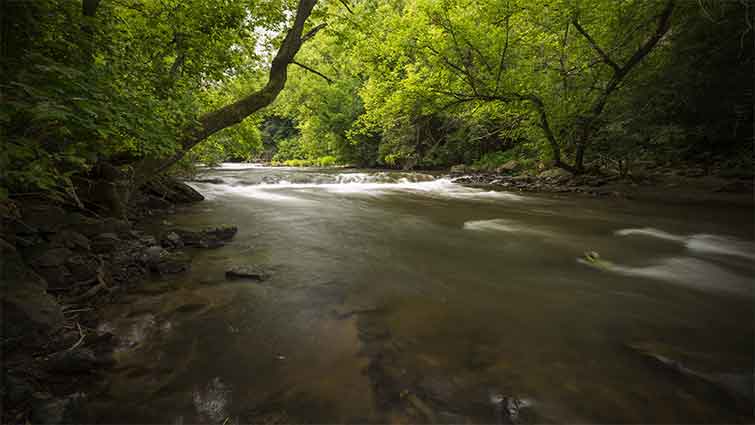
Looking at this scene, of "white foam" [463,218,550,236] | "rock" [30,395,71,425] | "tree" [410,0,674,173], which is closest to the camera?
"rock" [30,395,71,425]

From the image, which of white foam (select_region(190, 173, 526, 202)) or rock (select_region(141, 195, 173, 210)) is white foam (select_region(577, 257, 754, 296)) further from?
rock (select_region(141, 195, 173, 210))

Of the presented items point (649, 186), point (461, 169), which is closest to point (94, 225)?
point (649, 186)

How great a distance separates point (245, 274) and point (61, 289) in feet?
5.06

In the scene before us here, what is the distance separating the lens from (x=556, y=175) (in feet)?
43.0

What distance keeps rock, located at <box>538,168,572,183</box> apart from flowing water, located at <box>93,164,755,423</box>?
7.37 meters

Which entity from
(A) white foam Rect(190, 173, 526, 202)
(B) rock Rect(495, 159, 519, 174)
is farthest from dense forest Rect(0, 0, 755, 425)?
(B) rock Rect(495, 159, 519, 174)

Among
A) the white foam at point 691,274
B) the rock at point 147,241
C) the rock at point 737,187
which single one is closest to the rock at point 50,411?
the rock at point 147,241

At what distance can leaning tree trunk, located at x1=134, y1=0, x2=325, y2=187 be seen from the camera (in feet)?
16.7

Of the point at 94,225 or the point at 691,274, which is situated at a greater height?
the point at 94,225

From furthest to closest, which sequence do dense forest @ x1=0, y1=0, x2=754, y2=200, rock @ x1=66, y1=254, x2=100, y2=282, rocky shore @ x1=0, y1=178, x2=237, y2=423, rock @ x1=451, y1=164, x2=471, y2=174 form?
rock @ x1=451, y1=164, x2=471, y2=174
rock @ x1=66, y1=254, x2=100, y2=282
dense forest @ x1=0, y1=0, x2=754, y2=200
rocky shore @ x1=0, y1=178, x2=237, y2=423

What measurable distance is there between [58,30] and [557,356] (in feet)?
14.3

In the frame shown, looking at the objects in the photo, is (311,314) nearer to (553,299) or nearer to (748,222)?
(553,299)

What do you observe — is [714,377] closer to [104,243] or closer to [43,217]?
[104,243]

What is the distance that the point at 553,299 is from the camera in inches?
118
